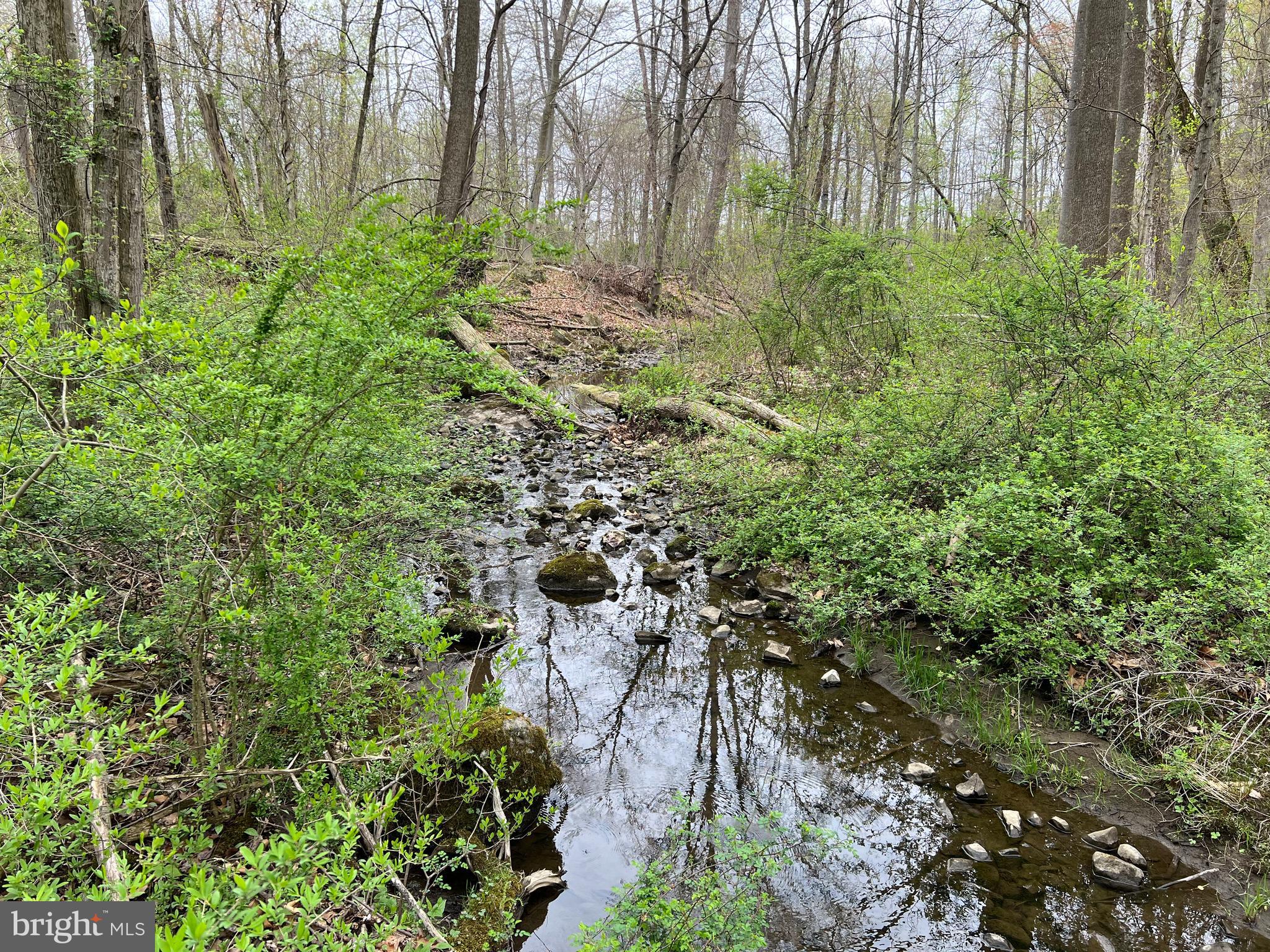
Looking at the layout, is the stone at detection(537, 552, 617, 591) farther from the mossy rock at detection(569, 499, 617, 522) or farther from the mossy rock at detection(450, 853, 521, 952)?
the mossy rock at detection(450, 853, 521, 952)

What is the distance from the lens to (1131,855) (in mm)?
3039

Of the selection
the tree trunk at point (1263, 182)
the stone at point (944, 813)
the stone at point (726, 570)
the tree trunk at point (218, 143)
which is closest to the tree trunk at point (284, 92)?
the tree trunk at point (218, 143)

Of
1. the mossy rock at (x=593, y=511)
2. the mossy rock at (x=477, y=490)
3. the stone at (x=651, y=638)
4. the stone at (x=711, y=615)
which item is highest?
the mossy rock at (x=477, y=490)

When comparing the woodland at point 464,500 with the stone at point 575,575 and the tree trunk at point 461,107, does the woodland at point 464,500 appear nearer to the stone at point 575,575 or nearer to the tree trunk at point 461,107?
the tree trunk at point 461,107

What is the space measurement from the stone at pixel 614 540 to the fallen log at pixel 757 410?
2374mm

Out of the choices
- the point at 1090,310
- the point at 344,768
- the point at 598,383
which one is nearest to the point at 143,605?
the point at 344,768

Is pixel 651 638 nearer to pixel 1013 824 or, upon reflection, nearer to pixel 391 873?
pixel 1013 824

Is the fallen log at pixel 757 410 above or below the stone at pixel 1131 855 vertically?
above

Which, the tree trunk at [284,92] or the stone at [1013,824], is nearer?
the stone at [1013,824]


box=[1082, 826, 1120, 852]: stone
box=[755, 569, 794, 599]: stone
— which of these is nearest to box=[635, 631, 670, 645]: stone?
box=[755, 569, 794, 599]: stone

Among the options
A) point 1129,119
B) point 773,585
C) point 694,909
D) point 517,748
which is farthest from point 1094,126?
point 694,909

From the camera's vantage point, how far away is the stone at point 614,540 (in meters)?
6.82

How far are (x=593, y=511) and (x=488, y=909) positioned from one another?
4983 mm

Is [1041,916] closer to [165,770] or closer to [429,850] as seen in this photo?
[429,850]
